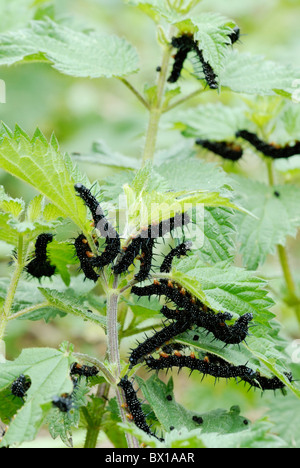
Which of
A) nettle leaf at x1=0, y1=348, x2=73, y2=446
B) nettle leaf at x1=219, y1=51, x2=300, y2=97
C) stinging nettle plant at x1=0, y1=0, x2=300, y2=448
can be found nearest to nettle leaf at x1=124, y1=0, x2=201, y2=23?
stinging nettle plant at x1=0, y1=0, x2=300, y2=448

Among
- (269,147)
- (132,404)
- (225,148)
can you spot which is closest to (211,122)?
(225,148)

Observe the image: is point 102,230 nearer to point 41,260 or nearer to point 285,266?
point 41,260

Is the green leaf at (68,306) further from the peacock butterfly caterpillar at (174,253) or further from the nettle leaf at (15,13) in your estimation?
the nettle leaf at (15,13)

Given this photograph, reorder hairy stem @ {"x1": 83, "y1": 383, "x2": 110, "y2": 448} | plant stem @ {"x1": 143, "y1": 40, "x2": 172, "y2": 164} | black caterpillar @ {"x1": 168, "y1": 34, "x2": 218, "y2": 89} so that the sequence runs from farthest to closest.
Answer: plant stem @ {"x1": 143, "y1": 40, "x2": 172, "y2": 164}
hairy stem @ {"x1": 83, "y1": 383, "x2": 110, "y2": 448}
black caterpillar @ {"x1": 168, "y1": 34, "x2": 218, "y2": 89}

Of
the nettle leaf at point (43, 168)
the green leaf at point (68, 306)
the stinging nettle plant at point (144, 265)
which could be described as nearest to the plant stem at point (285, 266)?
the stinging nettle plant at point (144, 265)

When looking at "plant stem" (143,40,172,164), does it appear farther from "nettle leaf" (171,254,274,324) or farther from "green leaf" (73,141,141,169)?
"nettle leaf" (171,254,274,324)

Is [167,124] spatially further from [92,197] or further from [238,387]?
[238,387]
